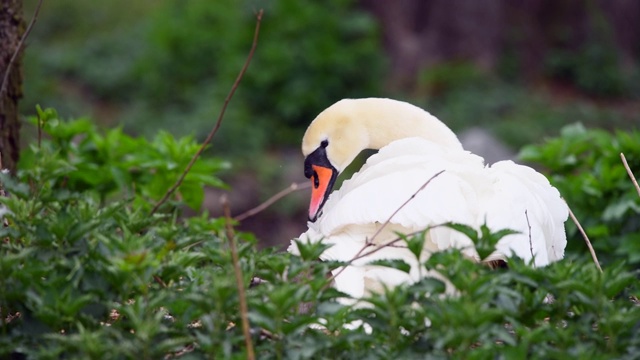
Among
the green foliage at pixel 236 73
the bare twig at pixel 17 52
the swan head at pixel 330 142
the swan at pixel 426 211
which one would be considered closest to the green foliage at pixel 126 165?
the bare twig at pixel 17 52

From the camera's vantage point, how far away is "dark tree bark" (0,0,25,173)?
4660 mm

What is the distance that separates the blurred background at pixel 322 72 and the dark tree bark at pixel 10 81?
4.86 meters

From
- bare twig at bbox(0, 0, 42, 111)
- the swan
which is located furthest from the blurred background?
the swan

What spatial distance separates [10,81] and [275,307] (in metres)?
2.58

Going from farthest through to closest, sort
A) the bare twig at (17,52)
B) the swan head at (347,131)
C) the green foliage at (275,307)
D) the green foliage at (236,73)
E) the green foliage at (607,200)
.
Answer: the green foliage at (236,73), the green foliage at (607,200), the swan head at (347,131), the bare twig at (17,52), the green foliage at (275,307)

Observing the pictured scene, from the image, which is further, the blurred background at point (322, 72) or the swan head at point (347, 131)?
the blurred background at point (322, 72)

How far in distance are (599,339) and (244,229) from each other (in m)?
7.15

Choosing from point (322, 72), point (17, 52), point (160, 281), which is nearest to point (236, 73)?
point (322, 72)

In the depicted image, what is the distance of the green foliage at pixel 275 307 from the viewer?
107 inches

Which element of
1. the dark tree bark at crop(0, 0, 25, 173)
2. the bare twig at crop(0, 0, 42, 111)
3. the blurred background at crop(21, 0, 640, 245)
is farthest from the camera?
the blurred background at crop(21, 0, 640, 245)

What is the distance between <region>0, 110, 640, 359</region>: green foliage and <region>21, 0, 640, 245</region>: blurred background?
683 cm

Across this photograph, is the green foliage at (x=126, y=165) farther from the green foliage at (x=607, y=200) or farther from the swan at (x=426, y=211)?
the green foliage at (x=607, y=200)

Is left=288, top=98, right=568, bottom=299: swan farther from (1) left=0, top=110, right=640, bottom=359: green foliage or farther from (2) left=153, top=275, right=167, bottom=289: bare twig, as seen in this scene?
(2) left=153, top=275, right=167, bottom=289: bare twig

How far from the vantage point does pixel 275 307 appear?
9.01 ft
